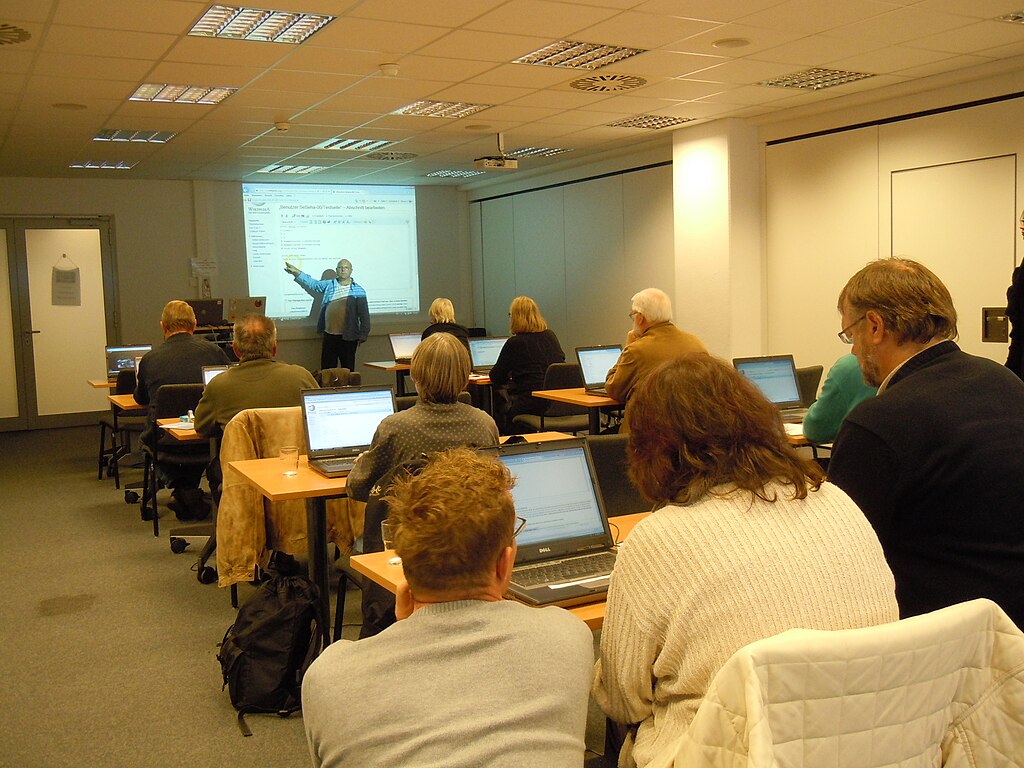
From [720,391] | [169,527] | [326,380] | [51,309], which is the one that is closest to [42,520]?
[169,527]

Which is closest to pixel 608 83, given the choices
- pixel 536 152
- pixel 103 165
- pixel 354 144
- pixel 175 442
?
pixel 354 144

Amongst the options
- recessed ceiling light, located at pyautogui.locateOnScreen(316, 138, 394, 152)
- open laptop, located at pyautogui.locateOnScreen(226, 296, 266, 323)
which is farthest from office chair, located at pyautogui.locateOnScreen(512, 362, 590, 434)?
open laptop, located at pyautogui.locateOnScreen(226, 296, 266, 323)

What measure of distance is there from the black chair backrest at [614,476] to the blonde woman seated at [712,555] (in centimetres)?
177

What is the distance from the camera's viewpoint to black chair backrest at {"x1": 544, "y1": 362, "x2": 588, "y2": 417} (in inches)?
287

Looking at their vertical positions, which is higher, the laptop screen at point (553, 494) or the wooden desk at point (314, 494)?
the laptop screen at point (553, 494)

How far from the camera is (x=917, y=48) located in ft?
19.8

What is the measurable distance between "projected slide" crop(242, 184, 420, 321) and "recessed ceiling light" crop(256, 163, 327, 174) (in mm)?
971

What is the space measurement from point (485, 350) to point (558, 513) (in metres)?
6.62

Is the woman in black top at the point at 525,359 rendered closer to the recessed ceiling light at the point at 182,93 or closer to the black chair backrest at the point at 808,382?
the black chair backrest at the point at 808,382

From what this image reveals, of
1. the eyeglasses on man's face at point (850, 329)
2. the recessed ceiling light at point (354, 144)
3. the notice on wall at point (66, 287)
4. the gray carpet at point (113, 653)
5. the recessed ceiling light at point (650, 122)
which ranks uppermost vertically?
the recessed ceiling light at point (354, 144)

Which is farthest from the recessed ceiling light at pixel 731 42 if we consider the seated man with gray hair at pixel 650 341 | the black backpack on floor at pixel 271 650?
the black backpack on floor at pixel 271 650

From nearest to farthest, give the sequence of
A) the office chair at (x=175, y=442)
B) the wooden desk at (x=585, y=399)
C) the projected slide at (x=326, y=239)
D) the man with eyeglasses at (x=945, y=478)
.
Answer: the man with eyeglasses at (x=945, y=478) < the office chair at (x=175, y=442) < the wooden desk at (x=585, y=399) < the projected slide at (x=326, y=239)

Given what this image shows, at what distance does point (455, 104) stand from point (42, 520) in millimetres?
4378

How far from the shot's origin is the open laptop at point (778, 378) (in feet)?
18.5
